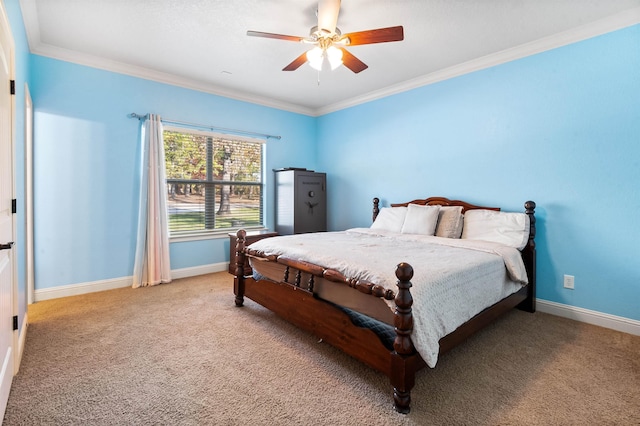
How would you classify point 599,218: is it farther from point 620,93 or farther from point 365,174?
point 365,174

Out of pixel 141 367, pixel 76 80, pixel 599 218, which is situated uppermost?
pixel 76 80

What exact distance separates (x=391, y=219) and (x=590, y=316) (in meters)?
2.00

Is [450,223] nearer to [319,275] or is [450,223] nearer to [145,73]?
[319,275]

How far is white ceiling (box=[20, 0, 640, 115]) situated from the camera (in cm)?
243

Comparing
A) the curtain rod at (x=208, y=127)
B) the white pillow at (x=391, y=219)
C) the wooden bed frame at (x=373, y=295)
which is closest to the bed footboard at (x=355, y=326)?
the wooden bed frame at (x=373, y=295)

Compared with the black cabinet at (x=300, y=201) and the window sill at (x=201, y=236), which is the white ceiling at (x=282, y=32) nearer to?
the black cabinet at (x=300, y=201)

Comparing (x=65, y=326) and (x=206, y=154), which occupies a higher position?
(x=206, y=154)

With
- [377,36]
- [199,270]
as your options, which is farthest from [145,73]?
[377,36]

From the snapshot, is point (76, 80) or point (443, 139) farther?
point (443, 139)

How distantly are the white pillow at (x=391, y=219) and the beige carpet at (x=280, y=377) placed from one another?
1.41 meters

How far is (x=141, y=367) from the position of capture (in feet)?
6.49

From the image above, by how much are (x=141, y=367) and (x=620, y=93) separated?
13.6 ft

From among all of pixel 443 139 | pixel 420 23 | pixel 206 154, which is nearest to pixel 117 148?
pixel 206 154

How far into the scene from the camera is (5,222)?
1688 mm
